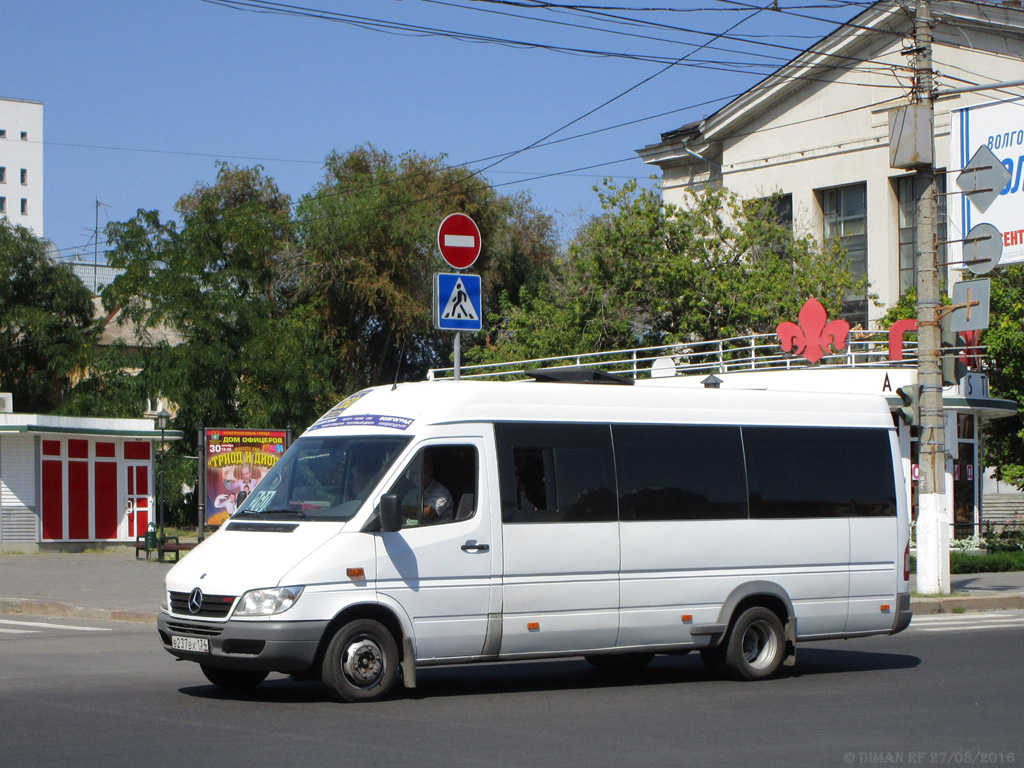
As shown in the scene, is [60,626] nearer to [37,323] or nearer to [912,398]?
[912,398]

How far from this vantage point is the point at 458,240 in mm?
13203

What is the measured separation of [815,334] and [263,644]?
849 inches

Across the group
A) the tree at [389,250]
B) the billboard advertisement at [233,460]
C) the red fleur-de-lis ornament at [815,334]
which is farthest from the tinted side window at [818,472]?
the tree at [389,250]

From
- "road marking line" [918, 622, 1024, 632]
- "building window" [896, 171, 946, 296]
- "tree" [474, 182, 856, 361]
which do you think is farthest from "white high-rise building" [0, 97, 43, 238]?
"road marking line" [918, 622, 1024, 632]

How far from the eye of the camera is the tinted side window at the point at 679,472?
11055 mm

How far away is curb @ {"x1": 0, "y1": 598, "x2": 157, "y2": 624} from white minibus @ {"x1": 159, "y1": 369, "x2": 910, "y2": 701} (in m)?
7.17

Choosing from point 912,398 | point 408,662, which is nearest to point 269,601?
point 408,662

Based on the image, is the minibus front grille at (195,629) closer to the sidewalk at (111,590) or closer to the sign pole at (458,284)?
the sign pole at (458,284)

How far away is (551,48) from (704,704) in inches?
542

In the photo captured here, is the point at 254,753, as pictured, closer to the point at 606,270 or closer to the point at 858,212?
the point at 606,270

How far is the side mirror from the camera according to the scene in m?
9.55

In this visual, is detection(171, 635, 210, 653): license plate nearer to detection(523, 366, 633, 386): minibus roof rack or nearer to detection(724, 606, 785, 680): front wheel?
detection(523, 366, 633, 386): minibus roof rack

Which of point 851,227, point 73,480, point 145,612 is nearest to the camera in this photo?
point 145,612

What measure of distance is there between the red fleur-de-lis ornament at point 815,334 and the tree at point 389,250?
804 inches
